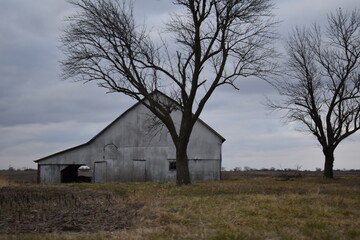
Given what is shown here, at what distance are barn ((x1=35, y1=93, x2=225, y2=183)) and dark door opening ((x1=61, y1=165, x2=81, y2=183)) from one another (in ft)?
4.81

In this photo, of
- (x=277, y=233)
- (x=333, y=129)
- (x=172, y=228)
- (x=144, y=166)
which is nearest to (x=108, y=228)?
(x=172, y=228)

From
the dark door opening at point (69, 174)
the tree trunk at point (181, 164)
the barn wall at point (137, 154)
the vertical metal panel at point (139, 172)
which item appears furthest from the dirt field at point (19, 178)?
the tree trunk at point (181, 164)

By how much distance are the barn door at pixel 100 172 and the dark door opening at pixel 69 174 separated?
341 cm

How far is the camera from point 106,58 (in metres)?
26.3

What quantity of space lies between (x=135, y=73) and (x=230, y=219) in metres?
16.4

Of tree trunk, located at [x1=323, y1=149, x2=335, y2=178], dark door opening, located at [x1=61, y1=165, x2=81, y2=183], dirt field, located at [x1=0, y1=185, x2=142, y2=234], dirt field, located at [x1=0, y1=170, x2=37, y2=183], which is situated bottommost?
dirt field, located at [x1=0, y1=170, x2=37, y2=183]

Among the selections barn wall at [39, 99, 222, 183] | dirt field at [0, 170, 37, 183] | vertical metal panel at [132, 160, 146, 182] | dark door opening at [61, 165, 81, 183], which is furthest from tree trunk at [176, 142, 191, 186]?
dark door opening at [61, 165, 81, 183]

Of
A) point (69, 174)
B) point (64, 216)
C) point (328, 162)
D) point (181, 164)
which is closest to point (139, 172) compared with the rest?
point (69, 174)

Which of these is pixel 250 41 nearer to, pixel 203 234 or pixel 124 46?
pixel 124 46

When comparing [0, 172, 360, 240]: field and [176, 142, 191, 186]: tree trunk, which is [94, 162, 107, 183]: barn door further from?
[0, 172, 360, 240]: field

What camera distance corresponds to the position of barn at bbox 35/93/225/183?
37750mm

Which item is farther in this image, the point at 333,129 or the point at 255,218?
the point at 333,129

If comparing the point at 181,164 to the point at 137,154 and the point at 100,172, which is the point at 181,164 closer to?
the point at 137,154

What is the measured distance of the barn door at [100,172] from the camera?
125 feet
